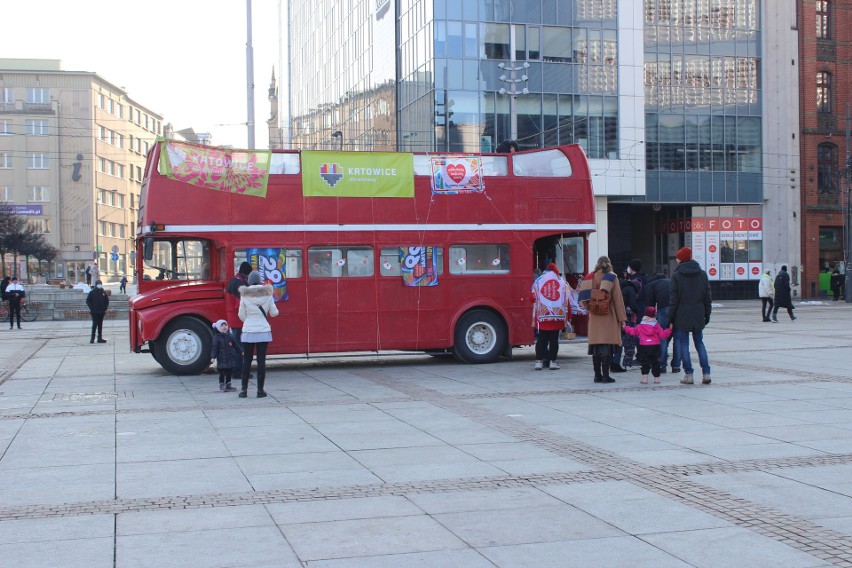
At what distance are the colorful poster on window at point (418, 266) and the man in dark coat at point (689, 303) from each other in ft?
17.0

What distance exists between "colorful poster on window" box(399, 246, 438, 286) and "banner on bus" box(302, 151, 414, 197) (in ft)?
3.46

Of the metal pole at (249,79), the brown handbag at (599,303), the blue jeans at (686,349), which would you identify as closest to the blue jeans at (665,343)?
the blue jeans at (686,349)

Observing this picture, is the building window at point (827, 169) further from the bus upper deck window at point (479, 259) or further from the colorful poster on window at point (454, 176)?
the colorful poster on window at point (454, 176)

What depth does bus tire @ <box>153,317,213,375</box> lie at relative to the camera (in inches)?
627

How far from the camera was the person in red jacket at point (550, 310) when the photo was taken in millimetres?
15570

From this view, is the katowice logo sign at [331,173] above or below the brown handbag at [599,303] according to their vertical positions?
above

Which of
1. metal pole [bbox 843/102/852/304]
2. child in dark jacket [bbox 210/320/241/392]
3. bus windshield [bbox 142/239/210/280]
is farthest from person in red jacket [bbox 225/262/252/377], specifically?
metal pole [bbox 843/102/852/304]

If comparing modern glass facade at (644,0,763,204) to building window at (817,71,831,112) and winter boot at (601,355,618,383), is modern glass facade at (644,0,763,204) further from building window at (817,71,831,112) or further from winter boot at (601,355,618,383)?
winter boot at (601,355,618,383)

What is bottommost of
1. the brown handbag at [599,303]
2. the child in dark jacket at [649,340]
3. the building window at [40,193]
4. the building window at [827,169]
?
the child in dark jacket at [649,340]

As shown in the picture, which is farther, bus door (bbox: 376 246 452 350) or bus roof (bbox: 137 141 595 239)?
bus door (bbox: 376 246 452 350)

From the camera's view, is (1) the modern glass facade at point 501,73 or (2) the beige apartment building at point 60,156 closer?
(1) the modern glass facade at point 501,73

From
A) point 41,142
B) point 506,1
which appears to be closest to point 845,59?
point 506,1

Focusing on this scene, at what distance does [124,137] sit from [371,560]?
9707 cm

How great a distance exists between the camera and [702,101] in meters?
46.4
